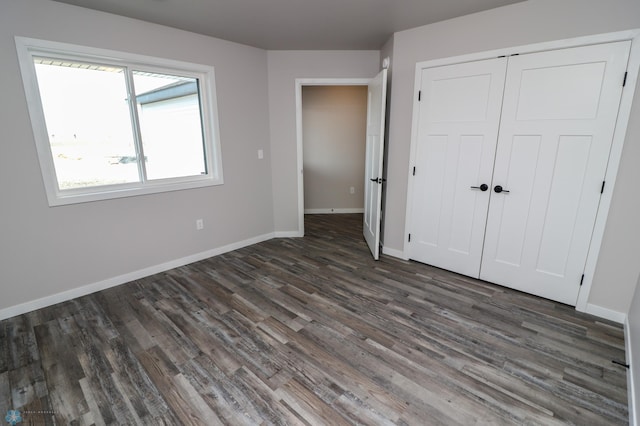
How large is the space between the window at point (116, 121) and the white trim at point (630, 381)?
13.1ft

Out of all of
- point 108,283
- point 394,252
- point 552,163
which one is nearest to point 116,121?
point 108,283

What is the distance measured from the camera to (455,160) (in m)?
3.12

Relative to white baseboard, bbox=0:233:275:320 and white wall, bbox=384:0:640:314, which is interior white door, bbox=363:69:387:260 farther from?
white baseboard, bbox=0:233:275:320

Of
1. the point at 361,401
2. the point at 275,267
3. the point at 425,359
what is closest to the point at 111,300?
the point at 275,267

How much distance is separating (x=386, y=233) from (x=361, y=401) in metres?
2.37

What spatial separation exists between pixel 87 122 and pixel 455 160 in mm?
3697

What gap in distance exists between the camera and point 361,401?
67.4 inches

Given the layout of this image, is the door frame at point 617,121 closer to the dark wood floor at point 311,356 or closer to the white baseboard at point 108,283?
the dark wood floor at point 311,356

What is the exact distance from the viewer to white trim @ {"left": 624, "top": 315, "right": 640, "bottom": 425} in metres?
1.57

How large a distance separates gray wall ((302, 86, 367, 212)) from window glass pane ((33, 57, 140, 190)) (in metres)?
3.29

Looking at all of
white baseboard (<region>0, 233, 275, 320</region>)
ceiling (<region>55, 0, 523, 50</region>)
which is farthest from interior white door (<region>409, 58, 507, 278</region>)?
white baseboard (<region>0, 233, 275, 320</region>)

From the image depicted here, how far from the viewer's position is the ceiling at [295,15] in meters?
2.53

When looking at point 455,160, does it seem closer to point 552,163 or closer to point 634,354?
point 552,163

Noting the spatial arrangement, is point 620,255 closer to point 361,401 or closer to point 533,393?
point 533,393
